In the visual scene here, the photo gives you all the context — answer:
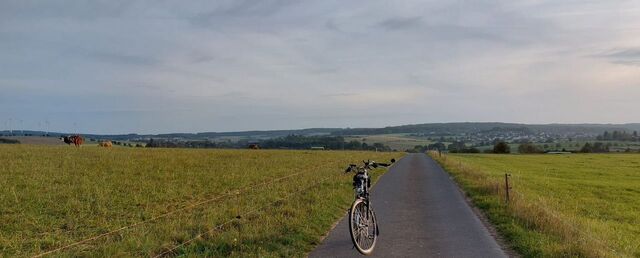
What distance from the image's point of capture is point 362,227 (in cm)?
905

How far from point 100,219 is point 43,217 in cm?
130

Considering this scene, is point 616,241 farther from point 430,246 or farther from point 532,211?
point 430,246

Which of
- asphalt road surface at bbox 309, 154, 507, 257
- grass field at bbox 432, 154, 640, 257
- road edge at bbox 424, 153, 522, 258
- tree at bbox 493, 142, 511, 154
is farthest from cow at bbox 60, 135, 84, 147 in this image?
tree at bbox 493, 142, 511, 154

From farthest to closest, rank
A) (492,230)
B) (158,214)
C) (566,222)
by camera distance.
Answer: (158,214) < (566,222) < (492,230)

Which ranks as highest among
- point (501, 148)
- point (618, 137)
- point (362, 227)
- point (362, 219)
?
point (362, 219)

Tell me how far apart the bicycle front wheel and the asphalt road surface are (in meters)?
0.17

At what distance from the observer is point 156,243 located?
9359mm

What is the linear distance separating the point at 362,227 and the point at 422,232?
8.55 feet

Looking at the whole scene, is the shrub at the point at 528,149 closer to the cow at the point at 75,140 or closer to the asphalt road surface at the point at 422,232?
the cow at the point at 75,140

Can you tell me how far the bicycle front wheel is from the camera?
28.4 feet

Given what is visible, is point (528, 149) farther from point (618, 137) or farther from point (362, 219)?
point (362, 219)

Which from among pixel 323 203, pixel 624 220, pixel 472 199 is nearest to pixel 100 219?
pixel 323 203

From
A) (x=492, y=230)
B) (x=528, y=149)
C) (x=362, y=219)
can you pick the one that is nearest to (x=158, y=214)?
(x=362, y=219)

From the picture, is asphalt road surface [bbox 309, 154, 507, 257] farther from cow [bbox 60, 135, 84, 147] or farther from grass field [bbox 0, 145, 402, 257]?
cow [bbox 60, 135, 84, 147]
